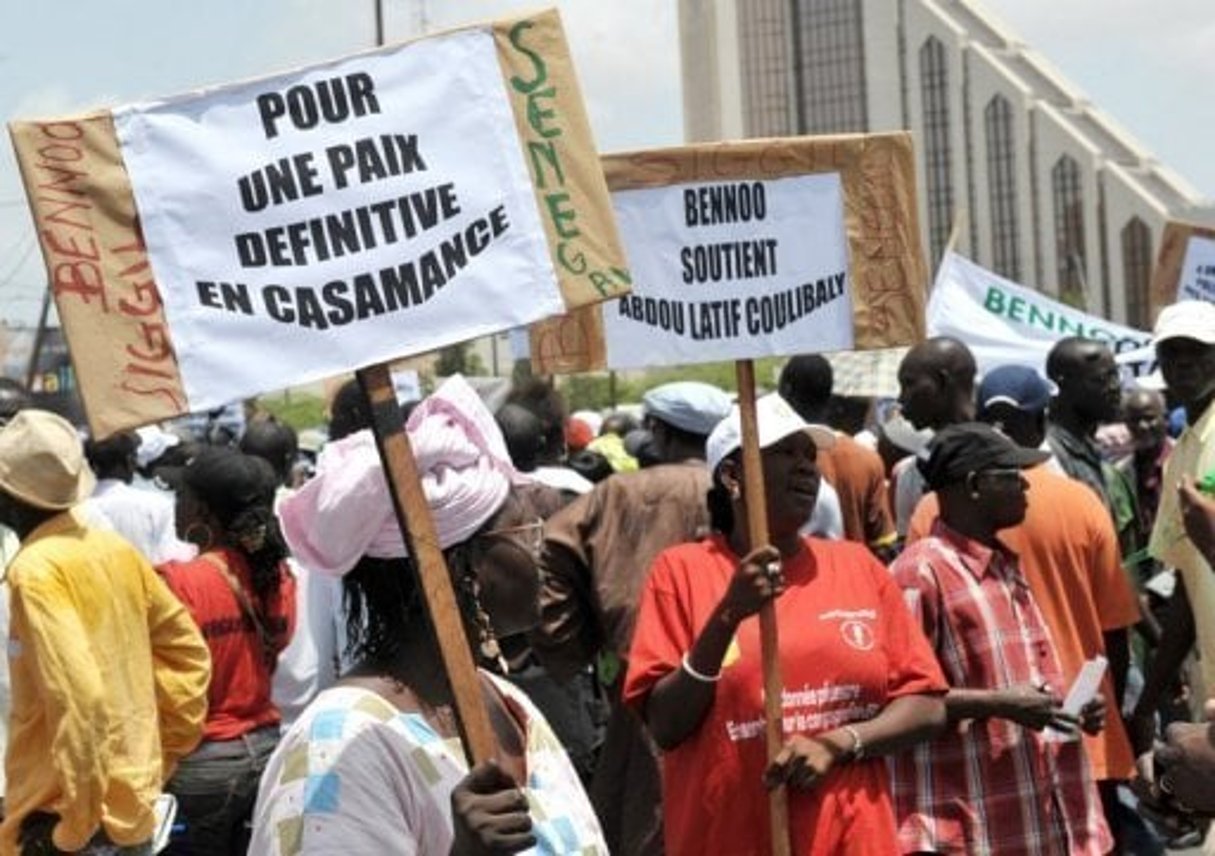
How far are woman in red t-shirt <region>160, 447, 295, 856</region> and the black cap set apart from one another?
1901 millimetres

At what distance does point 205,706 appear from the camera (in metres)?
6.57

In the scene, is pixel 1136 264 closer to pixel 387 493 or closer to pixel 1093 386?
pixel 1093 386

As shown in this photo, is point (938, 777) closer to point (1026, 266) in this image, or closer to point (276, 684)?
point (276, 684)

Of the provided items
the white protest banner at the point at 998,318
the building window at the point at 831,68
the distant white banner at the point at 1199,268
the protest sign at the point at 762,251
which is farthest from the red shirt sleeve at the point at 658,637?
the building window at the point at 831,68

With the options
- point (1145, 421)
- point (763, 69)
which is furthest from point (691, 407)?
point (763, 69)

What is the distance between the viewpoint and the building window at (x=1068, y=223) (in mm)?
94375

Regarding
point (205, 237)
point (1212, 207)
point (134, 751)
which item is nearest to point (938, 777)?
point (134, 751)

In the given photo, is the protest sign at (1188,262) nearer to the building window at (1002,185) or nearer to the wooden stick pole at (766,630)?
the wooden stick pole at (766,630)

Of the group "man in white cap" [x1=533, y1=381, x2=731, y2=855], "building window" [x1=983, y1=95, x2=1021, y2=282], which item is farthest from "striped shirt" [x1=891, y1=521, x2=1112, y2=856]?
"building window" [x1=983, y1=95, x2=1021, y2=282]

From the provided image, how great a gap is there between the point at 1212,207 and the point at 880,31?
2787cm

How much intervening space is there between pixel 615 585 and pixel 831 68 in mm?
93605

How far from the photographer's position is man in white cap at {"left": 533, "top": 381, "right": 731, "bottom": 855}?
6.29m

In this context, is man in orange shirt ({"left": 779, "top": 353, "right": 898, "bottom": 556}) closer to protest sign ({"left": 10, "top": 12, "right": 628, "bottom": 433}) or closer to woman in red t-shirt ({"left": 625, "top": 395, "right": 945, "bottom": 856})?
woman in red t-shirt ({"left": 625, "top": 395, "right": 945, "bottom": 856})

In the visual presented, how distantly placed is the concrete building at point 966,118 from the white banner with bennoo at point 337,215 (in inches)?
3533
